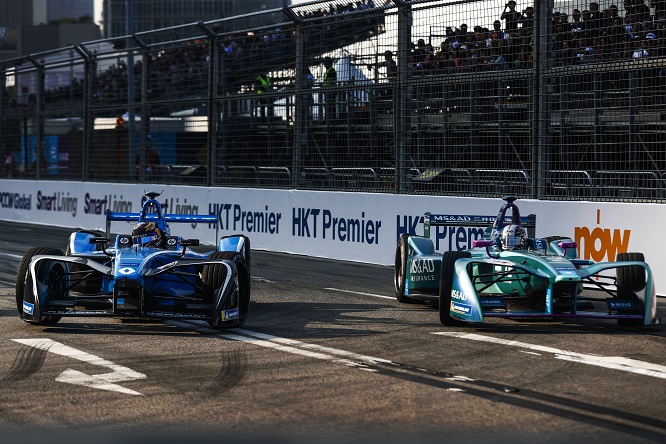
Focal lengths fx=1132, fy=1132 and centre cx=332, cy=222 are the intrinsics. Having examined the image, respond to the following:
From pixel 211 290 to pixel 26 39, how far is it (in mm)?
66841

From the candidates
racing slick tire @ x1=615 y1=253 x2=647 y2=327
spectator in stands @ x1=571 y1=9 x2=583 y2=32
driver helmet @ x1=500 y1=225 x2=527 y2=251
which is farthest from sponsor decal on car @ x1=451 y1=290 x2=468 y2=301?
spectator in stands @ x1=571 y1=9 x2=583 y2=32

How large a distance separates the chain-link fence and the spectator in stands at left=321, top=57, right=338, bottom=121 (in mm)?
23

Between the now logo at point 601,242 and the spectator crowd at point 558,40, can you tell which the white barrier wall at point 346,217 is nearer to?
the now logo at point 601,242

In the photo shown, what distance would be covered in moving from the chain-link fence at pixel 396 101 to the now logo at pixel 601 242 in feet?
1.66

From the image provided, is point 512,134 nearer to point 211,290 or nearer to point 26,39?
point 211,290

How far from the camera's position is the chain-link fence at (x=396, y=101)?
14273 mm

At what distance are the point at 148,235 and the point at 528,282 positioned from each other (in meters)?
3.83

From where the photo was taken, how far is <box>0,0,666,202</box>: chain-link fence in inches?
562

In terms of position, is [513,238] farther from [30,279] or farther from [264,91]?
[264,91]

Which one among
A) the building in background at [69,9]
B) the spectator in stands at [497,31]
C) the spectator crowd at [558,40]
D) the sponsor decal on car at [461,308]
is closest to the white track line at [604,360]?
the sponsor decal on car at [461,308]

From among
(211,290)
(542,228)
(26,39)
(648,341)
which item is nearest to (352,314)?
(211,290)

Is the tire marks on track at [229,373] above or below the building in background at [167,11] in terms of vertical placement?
below

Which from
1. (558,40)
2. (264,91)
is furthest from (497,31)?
(264,91)

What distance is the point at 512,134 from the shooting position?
1587cm
